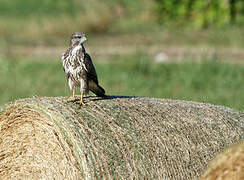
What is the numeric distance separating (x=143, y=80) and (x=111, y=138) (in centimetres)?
904

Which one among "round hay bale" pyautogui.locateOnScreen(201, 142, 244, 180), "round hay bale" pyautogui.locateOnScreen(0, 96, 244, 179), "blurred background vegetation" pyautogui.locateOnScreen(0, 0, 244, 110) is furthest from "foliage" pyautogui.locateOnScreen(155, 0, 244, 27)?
"round hay bale" pyautogui.locateOnScreen(201, 142, 244, 180)

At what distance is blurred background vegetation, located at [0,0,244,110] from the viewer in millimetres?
14531

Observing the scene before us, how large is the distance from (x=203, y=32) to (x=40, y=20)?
368 inches

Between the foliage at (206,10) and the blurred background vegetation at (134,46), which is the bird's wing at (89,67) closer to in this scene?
the blurred background vegetation at (134,46)

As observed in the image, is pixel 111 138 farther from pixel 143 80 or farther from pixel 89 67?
pixel 143 80

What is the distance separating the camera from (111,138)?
617 centimetres

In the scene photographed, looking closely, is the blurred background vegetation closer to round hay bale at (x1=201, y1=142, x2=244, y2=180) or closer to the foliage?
the foliage

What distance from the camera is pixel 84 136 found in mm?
5953

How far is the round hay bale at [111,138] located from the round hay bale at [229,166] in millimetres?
1213

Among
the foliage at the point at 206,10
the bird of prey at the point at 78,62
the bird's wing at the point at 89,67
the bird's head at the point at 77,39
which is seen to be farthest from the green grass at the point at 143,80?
the bird's head at the point at 77,39

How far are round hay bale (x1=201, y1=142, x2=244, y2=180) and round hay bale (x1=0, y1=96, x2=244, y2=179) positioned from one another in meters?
1.21

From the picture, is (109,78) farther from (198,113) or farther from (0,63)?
(198,113)

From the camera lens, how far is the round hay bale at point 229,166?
4941 millimetres

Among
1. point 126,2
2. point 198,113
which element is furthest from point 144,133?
point 126,2
